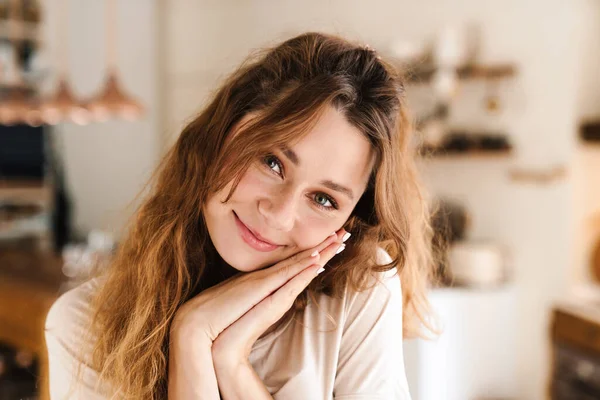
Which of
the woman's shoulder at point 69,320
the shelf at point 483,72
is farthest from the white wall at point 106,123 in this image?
the woman's shoulder at point 69,320

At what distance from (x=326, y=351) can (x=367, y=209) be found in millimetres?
290

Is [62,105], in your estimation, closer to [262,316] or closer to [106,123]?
[106,123]

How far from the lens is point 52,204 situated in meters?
4.59

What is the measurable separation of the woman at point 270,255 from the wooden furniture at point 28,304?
148 centimetres

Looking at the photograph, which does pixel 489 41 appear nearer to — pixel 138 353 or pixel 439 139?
pixel 439 139

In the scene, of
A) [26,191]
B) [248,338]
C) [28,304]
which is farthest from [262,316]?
[26,191]

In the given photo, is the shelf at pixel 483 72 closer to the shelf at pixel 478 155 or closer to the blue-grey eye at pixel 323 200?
the shelf at pixel 478 155

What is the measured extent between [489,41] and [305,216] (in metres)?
2.78

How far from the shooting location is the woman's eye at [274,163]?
Result: 1.08 metres

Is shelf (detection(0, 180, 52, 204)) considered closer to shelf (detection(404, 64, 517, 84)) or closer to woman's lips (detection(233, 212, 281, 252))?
shelf (detection(404, 64, 517, 84))

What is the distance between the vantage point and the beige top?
3.76 feet

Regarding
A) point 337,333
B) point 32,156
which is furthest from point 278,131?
point 32,156

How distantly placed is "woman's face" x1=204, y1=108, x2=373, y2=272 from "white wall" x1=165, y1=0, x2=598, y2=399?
2.14 metres

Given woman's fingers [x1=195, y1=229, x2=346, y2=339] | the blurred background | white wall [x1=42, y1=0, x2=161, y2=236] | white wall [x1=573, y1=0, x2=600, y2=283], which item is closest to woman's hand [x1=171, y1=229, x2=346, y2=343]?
woman's fingers [x1=195, y1=229, x2=346, y2=339]
